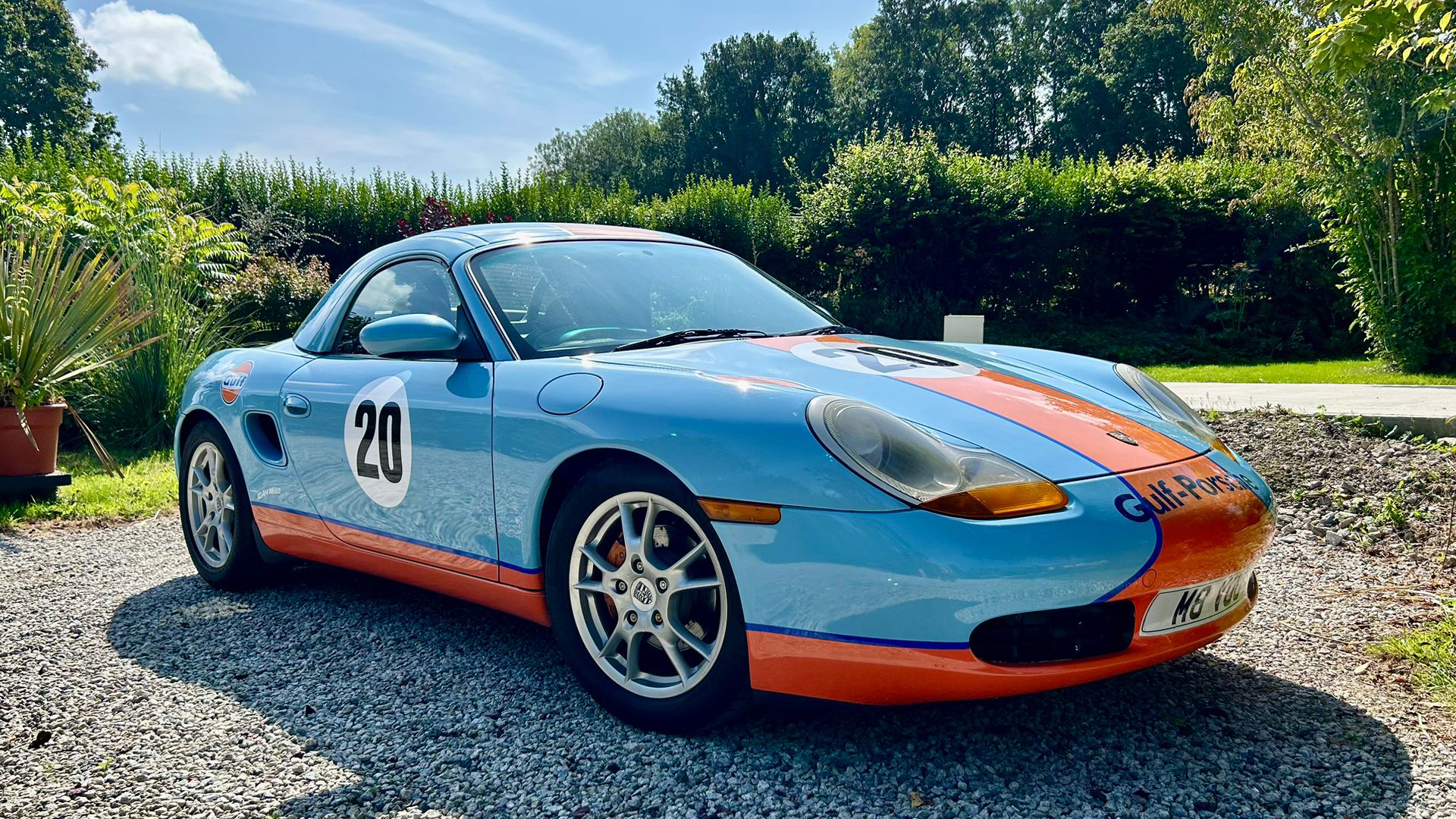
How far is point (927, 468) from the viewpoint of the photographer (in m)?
2.22

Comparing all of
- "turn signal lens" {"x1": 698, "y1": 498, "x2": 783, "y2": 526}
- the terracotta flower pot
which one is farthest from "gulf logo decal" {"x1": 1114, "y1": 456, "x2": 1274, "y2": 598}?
the terracotta flower pot

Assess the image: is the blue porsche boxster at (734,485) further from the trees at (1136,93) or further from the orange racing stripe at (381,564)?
the trees at (1136,93)

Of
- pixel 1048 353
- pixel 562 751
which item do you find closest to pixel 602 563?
pixel 562 751

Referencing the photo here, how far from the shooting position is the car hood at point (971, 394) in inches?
93.3

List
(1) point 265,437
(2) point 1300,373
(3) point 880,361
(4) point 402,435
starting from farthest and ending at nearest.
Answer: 1. (2) point 1300,373
2. (1) point 265,437
3. (4) point 402,435
4. (3) point 880,361

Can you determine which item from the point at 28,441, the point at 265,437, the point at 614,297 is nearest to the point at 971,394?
the point at 614,297

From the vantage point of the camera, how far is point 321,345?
3850 mm

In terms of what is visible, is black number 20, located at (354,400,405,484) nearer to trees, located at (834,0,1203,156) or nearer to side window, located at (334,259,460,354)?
side window, located at (334,259,460,354)

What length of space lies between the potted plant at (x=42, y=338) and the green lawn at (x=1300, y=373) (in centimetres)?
1013

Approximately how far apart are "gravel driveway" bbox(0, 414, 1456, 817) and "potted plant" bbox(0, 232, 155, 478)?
255 cm

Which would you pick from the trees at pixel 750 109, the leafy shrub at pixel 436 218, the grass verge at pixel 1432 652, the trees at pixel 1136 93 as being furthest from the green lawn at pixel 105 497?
the trees at pixel 750 109

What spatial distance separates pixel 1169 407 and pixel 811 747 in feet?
5.08

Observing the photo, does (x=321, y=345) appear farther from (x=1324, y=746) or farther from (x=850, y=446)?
(x=1324, y=746)

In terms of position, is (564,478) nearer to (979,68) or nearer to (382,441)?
(382,441)
